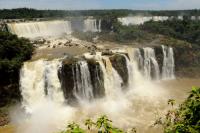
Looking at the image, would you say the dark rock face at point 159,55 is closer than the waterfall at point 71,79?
No

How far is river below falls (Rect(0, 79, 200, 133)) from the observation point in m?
21.5

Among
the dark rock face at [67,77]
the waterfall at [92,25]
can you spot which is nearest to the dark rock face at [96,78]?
the dark rock face at [67,77]

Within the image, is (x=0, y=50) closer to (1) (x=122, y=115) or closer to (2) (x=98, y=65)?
(2) (x=98, y=65)

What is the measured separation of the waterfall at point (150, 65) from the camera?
3178cm

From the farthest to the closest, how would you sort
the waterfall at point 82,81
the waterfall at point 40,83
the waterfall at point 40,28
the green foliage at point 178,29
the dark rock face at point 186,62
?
the green foliage at point 178,29
the waterfall at point 40,28
the dark rock face at point 186,62
the waterfall at point 82,81
the waterfall at point 40,83

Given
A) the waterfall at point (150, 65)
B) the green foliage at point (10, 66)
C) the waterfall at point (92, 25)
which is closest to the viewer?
the green foliage at point (10, 66)

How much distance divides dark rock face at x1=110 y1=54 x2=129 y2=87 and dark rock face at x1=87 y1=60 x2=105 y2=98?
1.79 metres

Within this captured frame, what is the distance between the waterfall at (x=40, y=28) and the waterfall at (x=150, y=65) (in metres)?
17.3

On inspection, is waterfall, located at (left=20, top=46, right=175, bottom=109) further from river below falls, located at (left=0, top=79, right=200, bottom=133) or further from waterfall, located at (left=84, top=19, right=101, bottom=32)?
waterfall, located at (left=84, top=19, right=101, bottom=32)

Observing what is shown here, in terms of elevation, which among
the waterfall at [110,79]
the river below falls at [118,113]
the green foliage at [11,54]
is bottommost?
the river below falls at [118,113]

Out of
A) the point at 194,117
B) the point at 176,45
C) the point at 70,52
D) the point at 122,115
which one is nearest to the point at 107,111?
the point at 122,115

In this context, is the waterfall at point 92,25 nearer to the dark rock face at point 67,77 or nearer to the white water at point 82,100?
the white water at point 82,100

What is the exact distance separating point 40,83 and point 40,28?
69.4 ft

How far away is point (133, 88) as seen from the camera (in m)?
29.5
